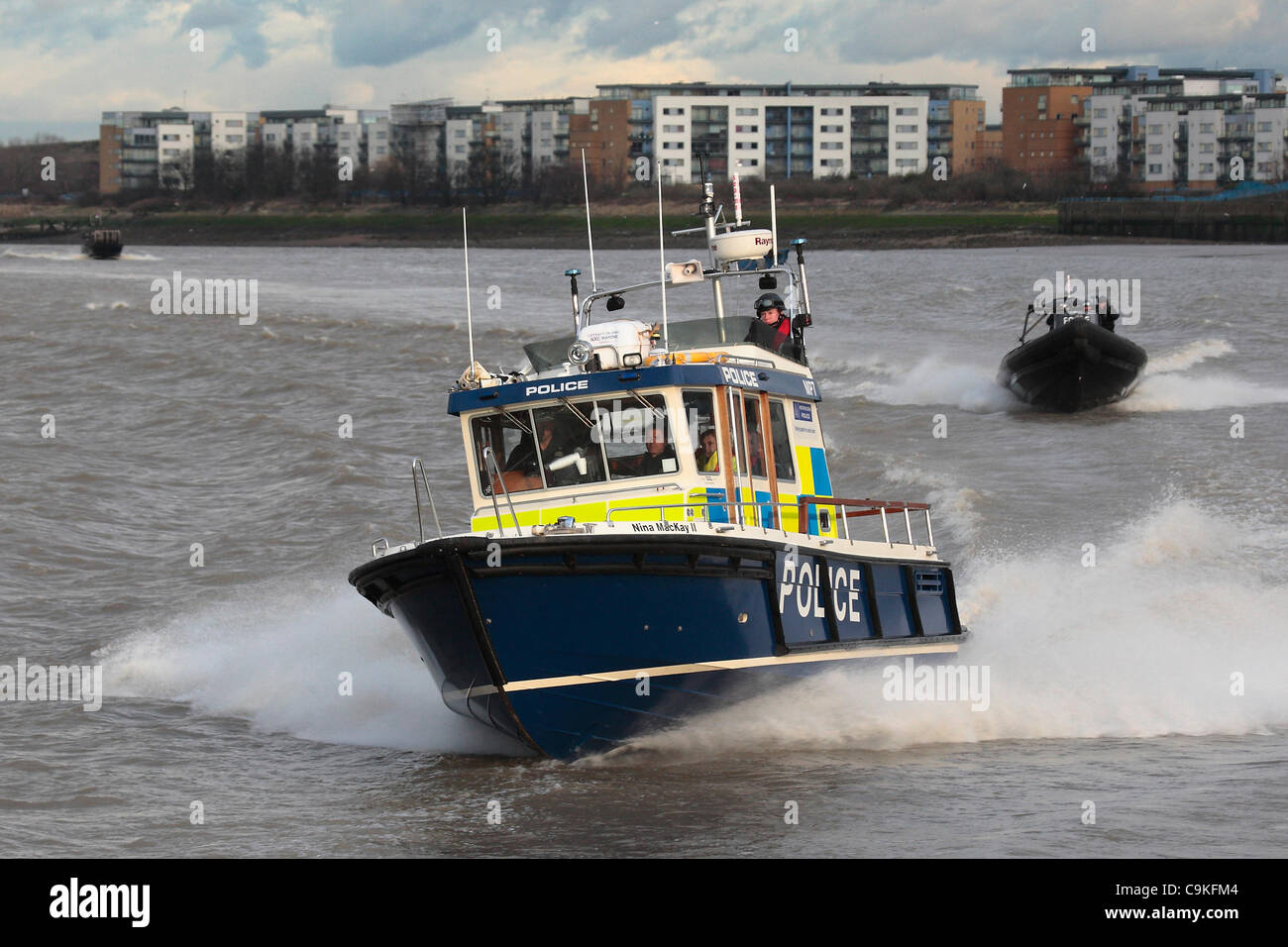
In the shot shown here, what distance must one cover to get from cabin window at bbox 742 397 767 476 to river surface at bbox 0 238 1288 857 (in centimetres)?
156

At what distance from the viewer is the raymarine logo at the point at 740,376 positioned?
10625mm

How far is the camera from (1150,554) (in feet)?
52.0

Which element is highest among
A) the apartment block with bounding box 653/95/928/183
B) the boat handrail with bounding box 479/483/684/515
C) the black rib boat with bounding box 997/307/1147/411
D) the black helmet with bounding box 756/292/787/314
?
the apartment block with bounding box 653/95/928/183

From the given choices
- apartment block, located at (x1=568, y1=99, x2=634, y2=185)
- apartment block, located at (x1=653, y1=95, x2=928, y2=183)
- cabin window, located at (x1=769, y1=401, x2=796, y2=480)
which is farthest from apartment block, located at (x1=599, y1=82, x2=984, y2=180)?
cabin window, located at (x1=769, y1=401, x2=796, y2=480)

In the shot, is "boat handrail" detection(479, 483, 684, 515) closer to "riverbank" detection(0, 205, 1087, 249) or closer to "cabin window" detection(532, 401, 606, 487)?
"cabin window" detection(532, 401, 606, 487)

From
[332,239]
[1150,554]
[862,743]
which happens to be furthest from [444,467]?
A: [332,239]

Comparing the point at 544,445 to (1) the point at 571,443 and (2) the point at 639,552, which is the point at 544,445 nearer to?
(1) the point at 571,443

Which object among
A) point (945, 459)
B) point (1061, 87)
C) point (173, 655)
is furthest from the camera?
point (1061, 87)

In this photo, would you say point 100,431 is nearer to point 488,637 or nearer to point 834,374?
point 834,374

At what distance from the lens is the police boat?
9664 mm

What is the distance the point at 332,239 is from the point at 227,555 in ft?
329

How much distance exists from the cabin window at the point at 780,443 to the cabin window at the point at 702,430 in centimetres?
72
